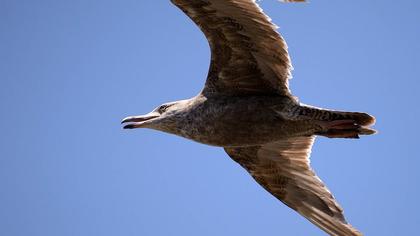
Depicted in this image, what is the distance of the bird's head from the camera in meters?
8.84

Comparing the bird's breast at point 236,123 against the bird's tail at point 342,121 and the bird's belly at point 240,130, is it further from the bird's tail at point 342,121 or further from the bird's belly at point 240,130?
the bird's tail at point 342,121

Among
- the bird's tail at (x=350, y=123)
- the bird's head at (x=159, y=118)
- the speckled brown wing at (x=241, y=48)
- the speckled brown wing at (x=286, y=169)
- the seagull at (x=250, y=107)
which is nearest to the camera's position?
the speckled brown wing at (x=241, y=48)

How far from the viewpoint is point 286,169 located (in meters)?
9.56

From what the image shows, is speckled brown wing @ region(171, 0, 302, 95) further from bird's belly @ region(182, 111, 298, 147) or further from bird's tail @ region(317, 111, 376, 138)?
bird's tail @ region(317, 111, 376, 138)

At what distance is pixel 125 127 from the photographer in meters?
9.12

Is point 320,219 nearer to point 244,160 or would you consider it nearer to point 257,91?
point 244,160

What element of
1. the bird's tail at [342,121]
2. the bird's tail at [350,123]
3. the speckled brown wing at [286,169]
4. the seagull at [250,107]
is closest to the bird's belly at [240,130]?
the seagull at [250,107]

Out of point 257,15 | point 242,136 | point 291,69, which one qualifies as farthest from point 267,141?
point 257,15

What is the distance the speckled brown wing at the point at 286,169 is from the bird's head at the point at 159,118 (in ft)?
3.44

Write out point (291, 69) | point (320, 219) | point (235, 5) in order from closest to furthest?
point (235, 5), point (291, 69), point (320, 219)

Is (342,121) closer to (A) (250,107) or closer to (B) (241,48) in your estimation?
(A) (250,107)

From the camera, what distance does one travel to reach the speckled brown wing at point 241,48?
776cm

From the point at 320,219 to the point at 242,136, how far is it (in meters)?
1.60

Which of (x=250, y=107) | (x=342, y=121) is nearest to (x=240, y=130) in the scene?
(x=250, y=107)
